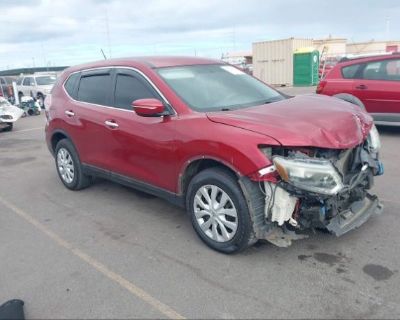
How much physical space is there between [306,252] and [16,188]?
459 centimetres

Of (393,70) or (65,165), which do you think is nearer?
(65,165)

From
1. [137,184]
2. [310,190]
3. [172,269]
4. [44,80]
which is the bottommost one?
[172,269]

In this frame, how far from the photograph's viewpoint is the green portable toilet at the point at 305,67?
24516 mm

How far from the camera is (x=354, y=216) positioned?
12.5 ft

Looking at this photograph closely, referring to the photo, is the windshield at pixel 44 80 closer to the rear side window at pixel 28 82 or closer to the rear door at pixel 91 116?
the rear side window at pixel 28 82

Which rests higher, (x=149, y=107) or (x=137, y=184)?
(x=149, y=107)

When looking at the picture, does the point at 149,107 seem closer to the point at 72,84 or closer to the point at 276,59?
the point at 72,84

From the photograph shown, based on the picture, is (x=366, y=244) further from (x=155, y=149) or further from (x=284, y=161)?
(x=155, y=149)

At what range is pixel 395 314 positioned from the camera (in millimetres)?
2861

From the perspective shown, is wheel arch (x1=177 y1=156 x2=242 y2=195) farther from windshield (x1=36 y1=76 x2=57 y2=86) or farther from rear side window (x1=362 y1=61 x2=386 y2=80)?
windshield (x1=36 y1=76 x2=57 y2=86)

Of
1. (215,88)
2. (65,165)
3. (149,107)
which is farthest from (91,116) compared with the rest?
(215,88)

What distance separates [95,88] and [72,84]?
705 mm

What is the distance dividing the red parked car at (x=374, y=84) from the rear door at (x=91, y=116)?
4.70 m

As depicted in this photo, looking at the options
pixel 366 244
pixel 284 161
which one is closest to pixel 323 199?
pixel 284 161
